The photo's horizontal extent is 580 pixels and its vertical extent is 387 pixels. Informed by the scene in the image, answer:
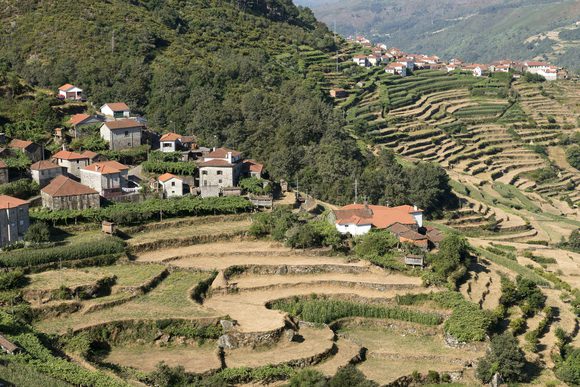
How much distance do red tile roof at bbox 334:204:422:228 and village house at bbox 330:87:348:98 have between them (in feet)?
118

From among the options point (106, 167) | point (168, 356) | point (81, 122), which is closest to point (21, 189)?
point (106, 167)

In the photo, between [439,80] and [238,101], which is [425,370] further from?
[439,80]

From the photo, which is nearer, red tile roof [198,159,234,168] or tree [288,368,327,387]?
tree [288,368,327,387]

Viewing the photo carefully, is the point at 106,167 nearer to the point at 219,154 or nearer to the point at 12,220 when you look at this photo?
the point at 12,220

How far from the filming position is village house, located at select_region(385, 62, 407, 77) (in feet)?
290

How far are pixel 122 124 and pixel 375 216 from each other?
634 inches

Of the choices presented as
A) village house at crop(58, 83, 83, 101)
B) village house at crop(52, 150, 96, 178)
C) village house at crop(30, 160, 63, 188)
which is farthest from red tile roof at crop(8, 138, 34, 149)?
village house at crop(58, 83, 83, 101)

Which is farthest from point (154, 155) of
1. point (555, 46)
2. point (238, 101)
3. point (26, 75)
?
point (555, 46)

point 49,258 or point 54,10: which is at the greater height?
point 54,10

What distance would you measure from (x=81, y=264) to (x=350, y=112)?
43872 mm

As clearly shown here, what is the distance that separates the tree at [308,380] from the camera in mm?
22984

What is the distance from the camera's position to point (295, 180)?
47719 millimetres

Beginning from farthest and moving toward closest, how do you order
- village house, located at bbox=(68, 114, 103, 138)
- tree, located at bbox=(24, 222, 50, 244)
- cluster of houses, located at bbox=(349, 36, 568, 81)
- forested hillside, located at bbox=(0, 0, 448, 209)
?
cluster of houses, located at bbox=(349, 36, 568, 81), forested hillside, located at bbox=(0, 0, 448, 209), village house, located at bbox=(68, 114, 103, 138), tree, located at bbox=(24, 222, 50, 244)

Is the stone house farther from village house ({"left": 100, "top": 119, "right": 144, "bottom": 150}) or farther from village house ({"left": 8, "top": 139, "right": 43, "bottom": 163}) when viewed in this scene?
village house ({"left": 8, "top": 139, "right": 43, "bottom": 163})
